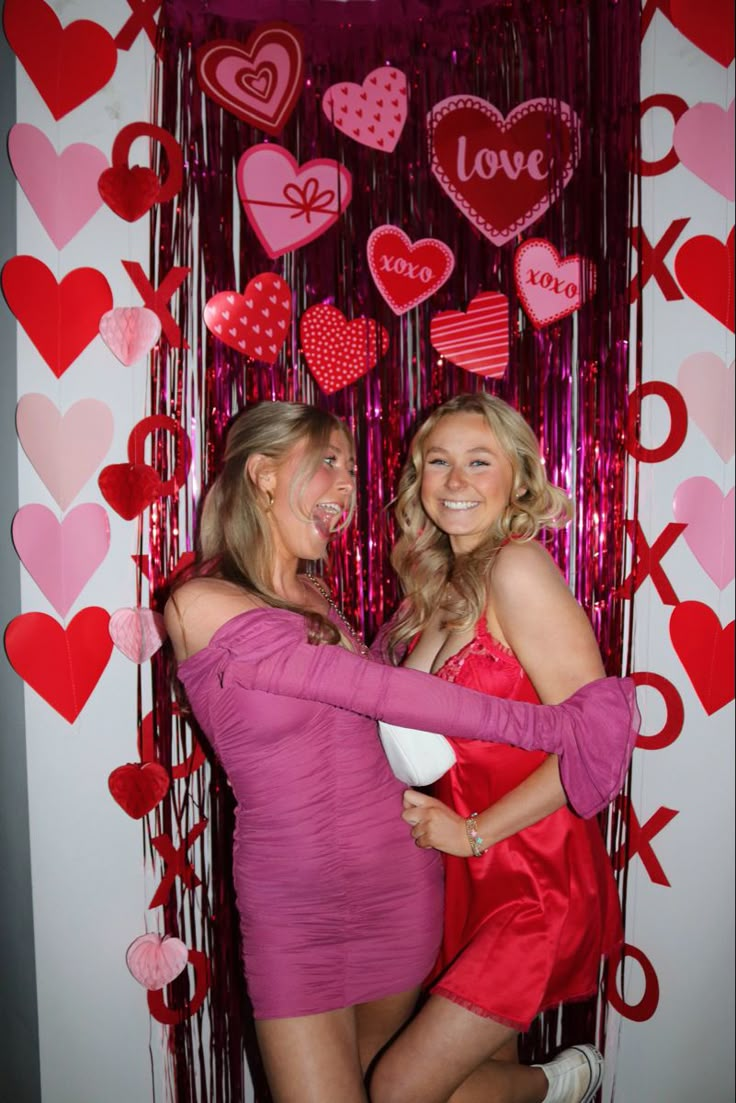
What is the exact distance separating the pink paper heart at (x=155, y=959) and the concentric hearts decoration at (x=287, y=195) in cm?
196

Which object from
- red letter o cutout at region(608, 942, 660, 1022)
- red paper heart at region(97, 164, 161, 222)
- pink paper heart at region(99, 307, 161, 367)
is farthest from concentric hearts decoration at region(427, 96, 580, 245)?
red letter o cutout at region(608, 942, 660, 1022)

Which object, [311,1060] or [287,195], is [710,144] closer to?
[287,195]

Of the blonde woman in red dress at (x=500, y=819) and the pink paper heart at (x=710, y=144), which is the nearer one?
the blonde woman in red dress at (x=500, y=819)

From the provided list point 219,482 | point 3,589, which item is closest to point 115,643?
point 3,589

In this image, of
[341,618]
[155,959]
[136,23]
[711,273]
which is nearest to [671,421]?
[711,273]

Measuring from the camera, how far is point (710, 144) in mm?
2152

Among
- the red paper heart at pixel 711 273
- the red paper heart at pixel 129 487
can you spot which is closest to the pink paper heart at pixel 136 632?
the red paper heart at pixel 129 487

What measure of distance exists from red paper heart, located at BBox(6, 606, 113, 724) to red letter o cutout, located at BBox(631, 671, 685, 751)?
151cm

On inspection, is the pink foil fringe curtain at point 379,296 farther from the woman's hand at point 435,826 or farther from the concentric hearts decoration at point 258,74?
the woman's hand at point 435,826

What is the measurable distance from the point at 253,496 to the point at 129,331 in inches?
27.2

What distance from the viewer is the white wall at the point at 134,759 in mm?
2162

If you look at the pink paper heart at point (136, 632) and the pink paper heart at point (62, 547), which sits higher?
the pink paper heart at point (62, 547)

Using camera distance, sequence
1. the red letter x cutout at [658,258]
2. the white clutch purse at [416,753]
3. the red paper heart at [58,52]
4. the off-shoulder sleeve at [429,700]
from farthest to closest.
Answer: the red letter x cutout at [658,258] < the red paper heart at [58,52] < the white clutch purse at [416,753] < the off-shoulder sleeve at [429,700]

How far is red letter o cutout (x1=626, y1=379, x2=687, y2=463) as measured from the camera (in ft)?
7.27
